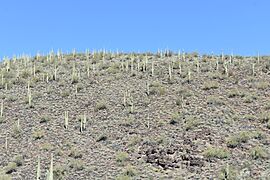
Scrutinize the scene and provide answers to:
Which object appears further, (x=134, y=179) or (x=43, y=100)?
(x=43, y=100)

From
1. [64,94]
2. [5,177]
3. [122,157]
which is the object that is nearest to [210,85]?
[64,94]

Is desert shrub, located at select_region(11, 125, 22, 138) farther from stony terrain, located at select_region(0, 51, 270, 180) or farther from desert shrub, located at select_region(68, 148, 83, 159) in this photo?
desert shrub, located at select_region(68, 148, 83, 159)

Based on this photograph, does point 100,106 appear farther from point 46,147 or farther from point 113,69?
point 113,69

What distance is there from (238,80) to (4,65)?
54.7 feet

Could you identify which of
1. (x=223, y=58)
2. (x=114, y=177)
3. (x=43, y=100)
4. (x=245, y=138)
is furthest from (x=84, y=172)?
(x=223, y=58)

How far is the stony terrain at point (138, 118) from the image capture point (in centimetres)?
2009

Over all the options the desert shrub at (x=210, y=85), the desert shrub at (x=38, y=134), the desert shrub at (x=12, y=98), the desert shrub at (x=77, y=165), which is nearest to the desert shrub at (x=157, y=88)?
the desert shrub at (x=210, y=85)

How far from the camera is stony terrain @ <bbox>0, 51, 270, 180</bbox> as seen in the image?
2009cm

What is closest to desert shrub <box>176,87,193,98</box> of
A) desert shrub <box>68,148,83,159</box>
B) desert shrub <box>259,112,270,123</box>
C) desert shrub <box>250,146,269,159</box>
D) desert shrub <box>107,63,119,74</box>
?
desert shrub <box>259,112,270,123</box>

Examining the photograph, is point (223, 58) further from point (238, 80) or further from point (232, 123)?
point (232, 123)

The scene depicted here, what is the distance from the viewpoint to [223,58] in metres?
34.7

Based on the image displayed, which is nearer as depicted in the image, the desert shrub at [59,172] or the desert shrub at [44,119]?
the desert shrub at [59,172]

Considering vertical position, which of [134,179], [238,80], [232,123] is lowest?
[134,179]

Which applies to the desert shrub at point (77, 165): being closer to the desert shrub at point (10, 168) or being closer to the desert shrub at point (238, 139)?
the desert shrub at point (10, 168)
